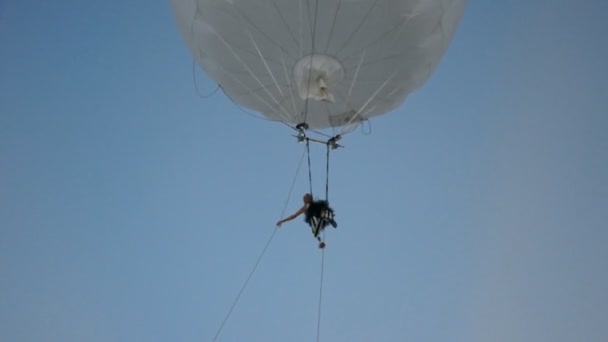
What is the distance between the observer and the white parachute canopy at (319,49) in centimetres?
642

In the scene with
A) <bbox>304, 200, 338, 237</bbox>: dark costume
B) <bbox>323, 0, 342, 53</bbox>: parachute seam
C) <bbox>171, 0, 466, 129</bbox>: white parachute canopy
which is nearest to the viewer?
<bbox>323, 0, 342, 53</bbox>: parachute seam

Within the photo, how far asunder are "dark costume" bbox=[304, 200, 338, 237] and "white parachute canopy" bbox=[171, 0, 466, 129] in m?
1.77

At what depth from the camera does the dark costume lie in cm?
667

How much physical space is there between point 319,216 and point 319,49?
254 cm

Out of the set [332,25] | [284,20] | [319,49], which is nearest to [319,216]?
[319,49]

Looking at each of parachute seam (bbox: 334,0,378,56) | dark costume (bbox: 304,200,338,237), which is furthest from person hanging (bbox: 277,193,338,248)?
parachute seam (bbox: 334,0,378,56)

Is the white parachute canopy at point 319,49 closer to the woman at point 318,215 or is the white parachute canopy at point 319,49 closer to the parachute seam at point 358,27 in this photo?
the parachute seam at point 358,27

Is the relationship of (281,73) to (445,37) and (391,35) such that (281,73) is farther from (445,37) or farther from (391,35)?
(445,37)

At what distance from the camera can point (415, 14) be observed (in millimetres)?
6488

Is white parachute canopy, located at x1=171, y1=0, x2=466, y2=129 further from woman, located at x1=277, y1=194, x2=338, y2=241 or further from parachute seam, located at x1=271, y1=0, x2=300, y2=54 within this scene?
woman, located at x1=277, y1=194, x2=338, y2=241

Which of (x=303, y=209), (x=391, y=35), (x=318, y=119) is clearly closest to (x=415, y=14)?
(x=391, y=35)

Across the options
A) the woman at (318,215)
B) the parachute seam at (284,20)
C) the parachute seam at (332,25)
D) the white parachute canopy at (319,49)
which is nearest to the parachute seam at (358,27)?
the white parachute canopy at (319,49)

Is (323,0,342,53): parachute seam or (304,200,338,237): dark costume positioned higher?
(323,0,342,53): parachute seam

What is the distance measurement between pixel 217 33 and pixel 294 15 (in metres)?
1.28
